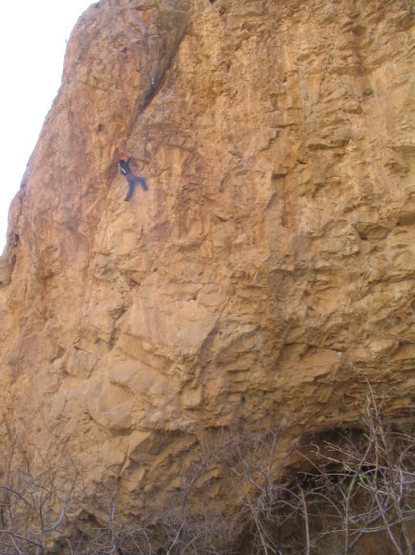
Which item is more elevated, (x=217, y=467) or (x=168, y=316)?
(x=168, y=316)

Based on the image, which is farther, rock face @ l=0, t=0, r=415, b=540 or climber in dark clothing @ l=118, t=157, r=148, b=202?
climber in dark clothing @ l=118, t=157, r=148, b=202

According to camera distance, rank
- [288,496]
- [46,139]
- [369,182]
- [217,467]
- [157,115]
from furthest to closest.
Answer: [46,139] → [288,496] → [157,115] → [217,467] → [369,182]

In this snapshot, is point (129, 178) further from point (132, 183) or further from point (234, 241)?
point (234, 241)

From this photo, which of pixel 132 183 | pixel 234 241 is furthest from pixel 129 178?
pixel 234 241

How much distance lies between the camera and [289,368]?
139 inches

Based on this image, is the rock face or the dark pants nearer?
the rock face

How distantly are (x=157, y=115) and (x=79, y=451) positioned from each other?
9.85 ft

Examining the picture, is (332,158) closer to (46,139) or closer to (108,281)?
(108,281)

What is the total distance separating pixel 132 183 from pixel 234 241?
3.64 feet

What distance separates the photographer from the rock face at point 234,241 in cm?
332

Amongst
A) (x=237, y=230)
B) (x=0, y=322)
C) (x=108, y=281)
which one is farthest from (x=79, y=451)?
(x=237, y=230)

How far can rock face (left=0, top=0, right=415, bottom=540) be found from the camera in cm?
332

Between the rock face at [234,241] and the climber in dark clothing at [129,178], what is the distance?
7 cm

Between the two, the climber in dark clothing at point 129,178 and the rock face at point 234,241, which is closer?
the rock face at point 234,241
